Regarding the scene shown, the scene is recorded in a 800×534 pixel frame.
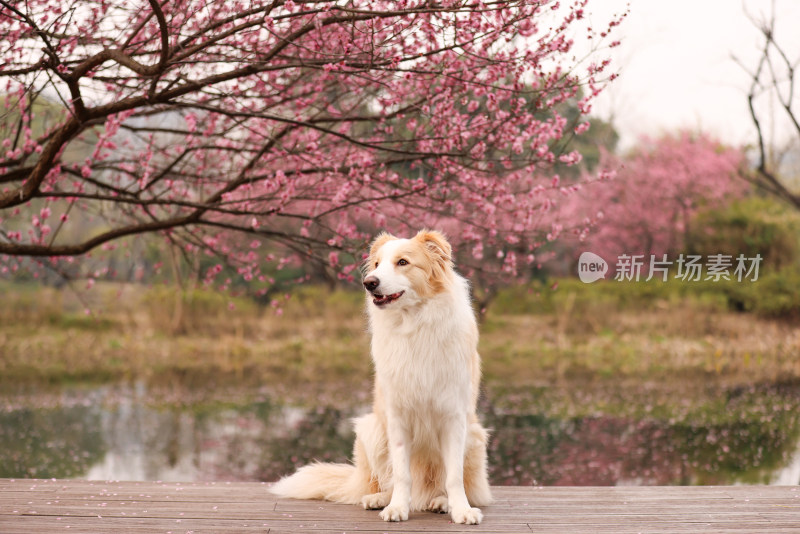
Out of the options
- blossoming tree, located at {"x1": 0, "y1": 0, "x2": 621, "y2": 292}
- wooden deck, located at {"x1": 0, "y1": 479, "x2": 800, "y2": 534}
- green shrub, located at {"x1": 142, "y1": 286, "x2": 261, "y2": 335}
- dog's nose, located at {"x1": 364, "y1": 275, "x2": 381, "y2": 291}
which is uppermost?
blossoming tree, located at {"x1": 0, "y1": 0, "x2": 621, "y2": 292}

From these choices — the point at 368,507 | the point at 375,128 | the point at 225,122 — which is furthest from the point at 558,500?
the point at 225,122

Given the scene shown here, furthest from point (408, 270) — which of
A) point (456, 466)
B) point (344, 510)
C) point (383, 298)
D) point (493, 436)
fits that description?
point (493, 436)

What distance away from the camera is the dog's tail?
10.5 ft

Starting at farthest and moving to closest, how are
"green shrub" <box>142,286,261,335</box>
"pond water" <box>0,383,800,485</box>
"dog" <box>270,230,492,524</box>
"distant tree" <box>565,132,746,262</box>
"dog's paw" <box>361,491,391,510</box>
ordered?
"distant tree" <box>565,132,746,262</box>
"green shrub" <box>142,286,261,335</box>
"pond water" <box>0,383,800,485</box>
"dog's paw" <box>361,491,391,510</box>
"dog" <box>270,230,492,524</box>

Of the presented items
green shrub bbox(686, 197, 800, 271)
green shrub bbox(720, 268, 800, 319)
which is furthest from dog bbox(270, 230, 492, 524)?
green shrub bbox(686, 197, 800, 271)

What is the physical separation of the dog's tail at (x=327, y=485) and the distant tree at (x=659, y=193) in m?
13.1

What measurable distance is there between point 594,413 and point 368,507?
22.2ft

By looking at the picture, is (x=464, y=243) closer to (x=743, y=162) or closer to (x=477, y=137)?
(x=477, y=137)

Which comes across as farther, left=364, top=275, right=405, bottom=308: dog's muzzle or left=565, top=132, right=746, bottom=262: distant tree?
left=565, top=132, right=746, bottom=262: distant tree

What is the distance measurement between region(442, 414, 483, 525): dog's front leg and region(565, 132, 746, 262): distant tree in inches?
526

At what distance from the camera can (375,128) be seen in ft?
14.3

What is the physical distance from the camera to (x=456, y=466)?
2.86 meters

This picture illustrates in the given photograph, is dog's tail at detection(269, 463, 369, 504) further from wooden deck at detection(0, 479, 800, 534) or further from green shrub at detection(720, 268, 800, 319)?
green shrub at detection(720, 268, 800, 319)

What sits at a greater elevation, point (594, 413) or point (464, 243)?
point (464, 243)
